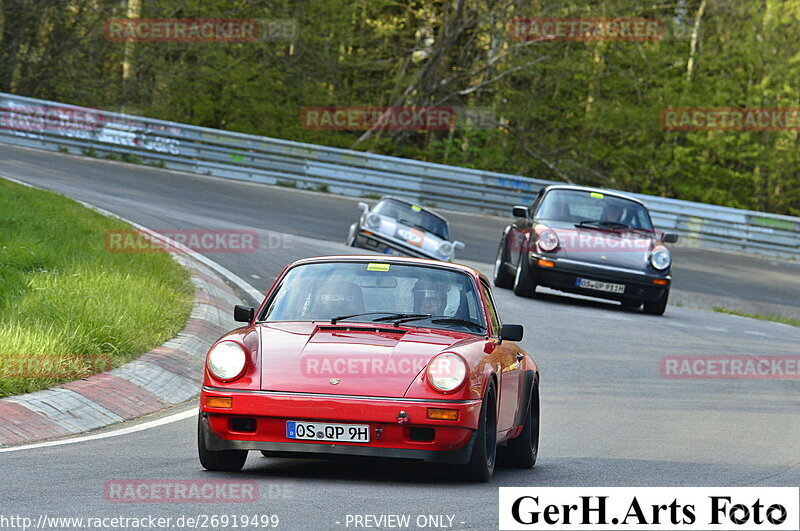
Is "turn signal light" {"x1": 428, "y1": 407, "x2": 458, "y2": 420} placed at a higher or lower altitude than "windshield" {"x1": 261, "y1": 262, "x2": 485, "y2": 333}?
lower

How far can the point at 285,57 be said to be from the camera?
3825 cm

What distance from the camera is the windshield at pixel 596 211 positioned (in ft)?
58.0

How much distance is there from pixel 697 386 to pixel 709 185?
29823 millimetres

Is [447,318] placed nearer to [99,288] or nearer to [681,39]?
[99,288]

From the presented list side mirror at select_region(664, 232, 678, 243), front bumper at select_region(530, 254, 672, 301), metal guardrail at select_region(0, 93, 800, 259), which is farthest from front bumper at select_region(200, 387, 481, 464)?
metal guardrail at select_region(0, 93, 800, 259)

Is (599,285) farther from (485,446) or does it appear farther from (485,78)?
(485,78)

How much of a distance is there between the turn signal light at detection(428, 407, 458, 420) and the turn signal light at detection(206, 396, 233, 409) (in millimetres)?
1001

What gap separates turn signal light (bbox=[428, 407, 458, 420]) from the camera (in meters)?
6.25

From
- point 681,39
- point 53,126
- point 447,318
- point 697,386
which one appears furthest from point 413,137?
point 447,318

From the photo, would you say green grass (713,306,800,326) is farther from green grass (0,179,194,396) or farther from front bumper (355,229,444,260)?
green grass (0,179,194,396)

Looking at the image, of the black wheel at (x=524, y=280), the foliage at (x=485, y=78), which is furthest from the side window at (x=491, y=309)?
the foliage at (x=485, y=78)

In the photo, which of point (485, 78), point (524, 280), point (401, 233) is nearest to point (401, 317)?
point (524, 280)

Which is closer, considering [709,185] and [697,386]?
[697,386]

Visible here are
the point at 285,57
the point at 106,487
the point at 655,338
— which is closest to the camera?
the point at 106,487
